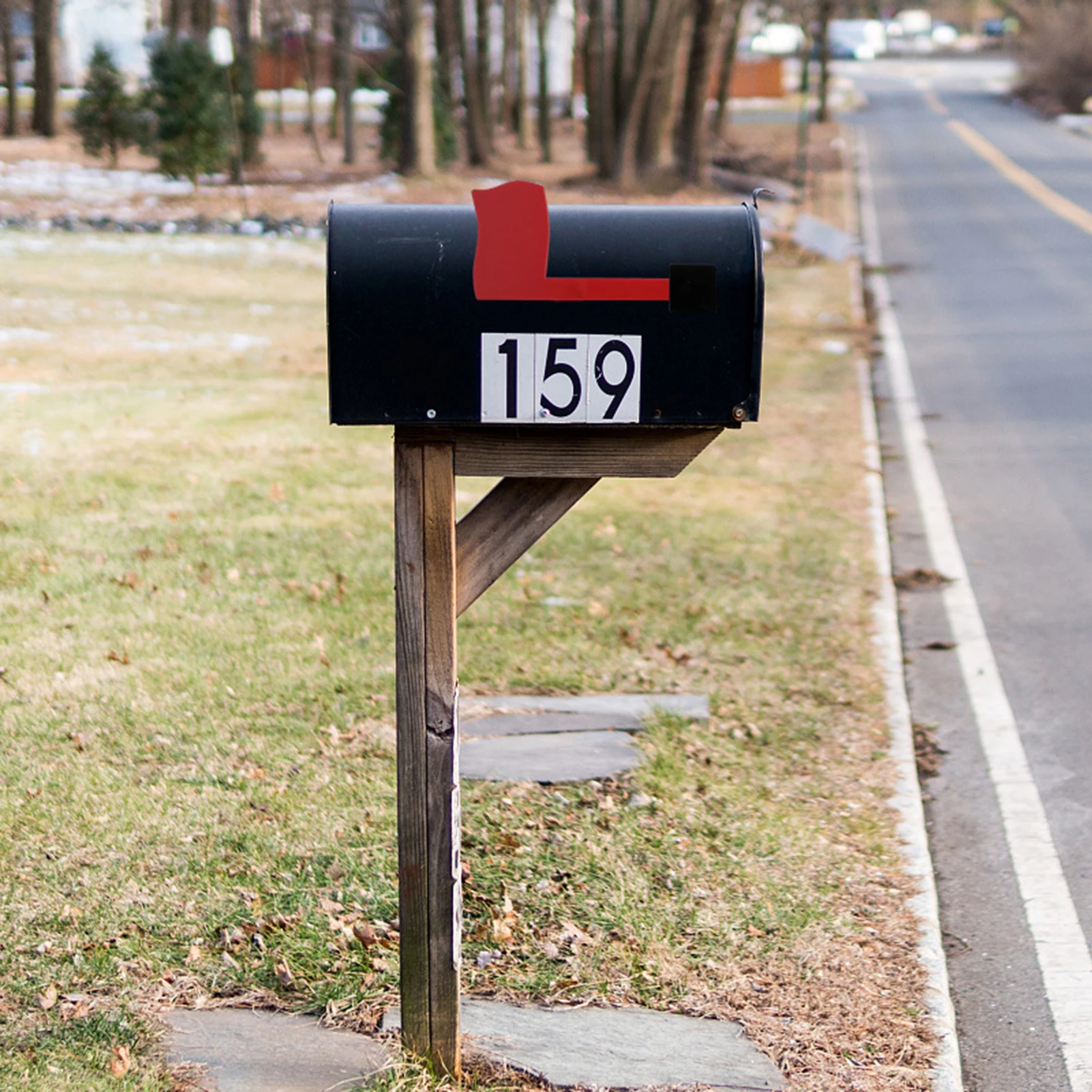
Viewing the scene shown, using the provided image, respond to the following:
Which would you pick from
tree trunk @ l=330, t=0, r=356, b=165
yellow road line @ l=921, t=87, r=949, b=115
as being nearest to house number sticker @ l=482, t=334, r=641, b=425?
tree trunk @ l=330, t=0, r=356, b=165

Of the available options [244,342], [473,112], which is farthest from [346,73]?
[244,342]

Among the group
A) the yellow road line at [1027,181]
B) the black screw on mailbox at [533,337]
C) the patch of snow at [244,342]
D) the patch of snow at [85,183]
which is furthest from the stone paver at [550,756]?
the yellow road line at [1027,181]

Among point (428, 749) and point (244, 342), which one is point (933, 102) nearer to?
point (244, 342)

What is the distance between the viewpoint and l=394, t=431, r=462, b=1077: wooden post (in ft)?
10.4

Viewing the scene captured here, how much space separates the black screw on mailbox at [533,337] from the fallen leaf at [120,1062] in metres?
1.41

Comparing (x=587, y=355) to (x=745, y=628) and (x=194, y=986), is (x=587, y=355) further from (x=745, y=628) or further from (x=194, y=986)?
(x=745, y=628)

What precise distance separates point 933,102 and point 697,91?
43234 mm

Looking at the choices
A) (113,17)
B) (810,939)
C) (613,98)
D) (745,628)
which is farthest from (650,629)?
(113,17)

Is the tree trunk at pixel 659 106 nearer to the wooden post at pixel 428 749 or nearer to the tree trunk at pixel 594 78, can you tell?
the tree trunk at pixel 594 78

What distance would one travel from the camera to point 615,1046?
3.71 m

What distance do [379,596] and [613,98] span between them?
27.8 meters

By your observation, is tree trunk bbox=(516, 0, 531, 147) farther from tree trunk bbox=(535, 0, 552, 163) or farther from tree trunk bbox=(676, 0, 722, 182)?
tree trunk bbox=(676, 0, 722, 182)

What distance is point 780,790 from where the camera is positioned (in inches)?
209

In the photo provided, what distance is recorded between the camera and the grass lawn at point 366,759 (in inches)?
156
